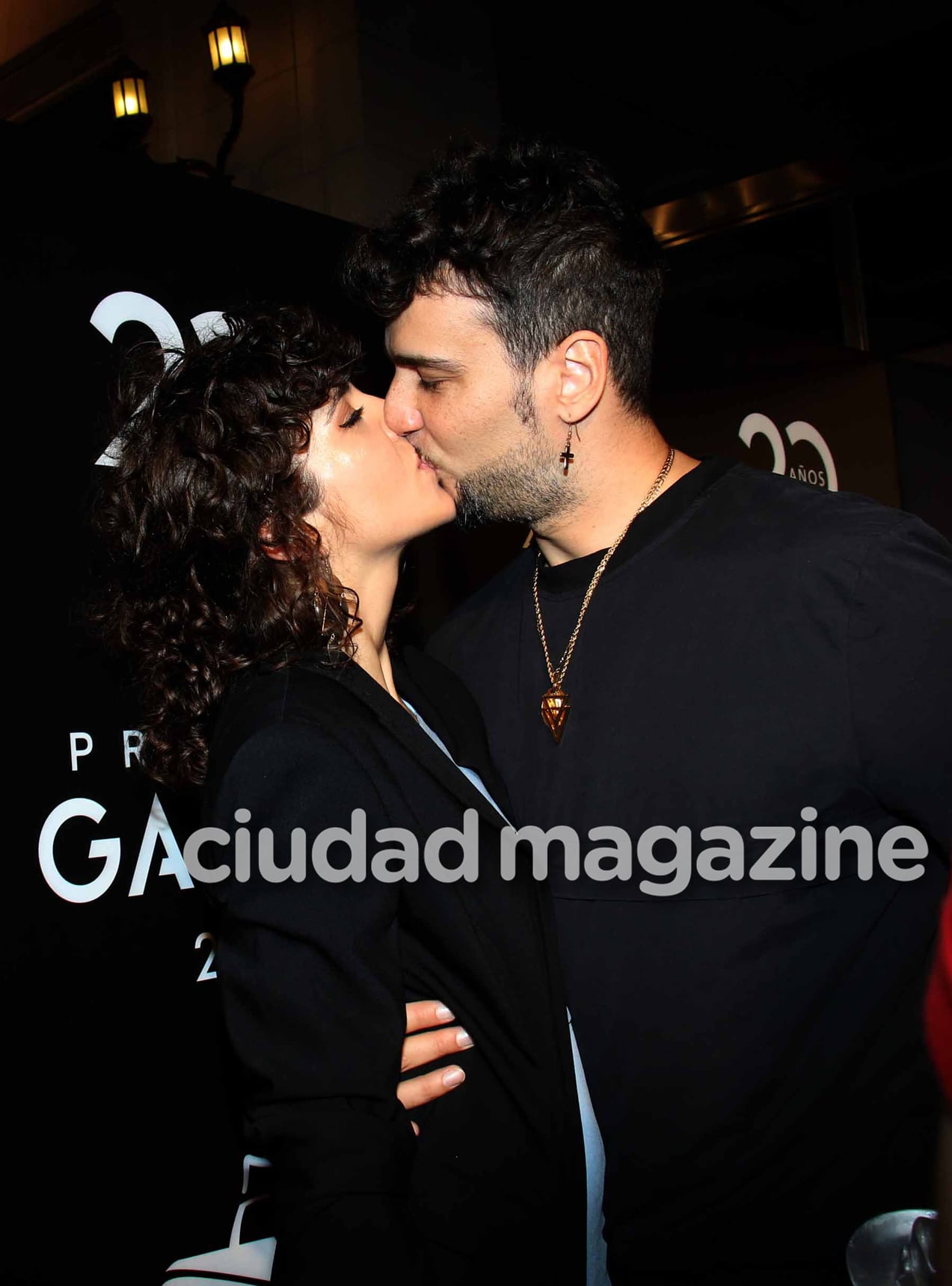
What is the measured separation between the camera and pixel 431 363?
179 cm

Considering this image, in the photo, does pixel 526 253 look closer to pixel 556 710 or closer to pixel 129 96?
pixel 556 710

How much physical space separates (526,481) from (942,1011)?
1.32m

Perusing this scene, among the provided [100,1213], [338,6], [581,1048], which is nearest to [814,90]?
[338,6]

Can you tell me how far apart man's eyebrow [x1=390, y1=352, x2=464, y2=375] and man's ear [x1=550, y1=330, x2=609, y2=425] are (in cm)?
16

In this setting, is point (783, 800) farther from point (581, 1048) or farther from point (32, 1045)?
point (32, 1045)

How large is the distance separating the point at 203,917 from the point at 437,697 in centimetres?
63

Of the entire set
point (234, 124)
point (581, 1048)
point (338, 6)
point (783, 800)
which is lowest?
point (581, 1048)

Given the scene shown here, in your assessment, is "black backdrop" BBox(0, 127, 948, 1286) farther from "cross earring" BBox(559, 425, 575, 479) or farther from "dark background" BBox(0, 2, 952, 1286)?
"cross earring" BBox(559, 425, 575, 479)

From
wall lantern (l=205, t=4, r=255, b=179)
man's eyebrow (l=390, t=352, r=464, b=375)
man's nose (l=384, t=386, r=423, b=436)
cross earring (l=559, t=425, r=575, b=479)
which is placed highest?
wall lantern (l=205, t=4, r=255, b=179)

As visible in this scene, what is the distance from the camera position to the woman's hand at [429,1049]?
4.11 ft

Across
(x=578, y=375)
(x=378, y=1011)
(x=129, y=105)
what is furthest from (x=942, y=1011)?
(x=129, y=105)

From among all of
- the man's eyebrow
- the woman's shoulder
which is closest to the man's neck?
the man's eyebrow

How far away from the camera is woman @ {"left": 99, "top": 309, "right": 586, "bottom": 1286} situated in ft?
3.69

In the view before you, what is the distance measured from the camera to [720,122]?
5.66 meters
